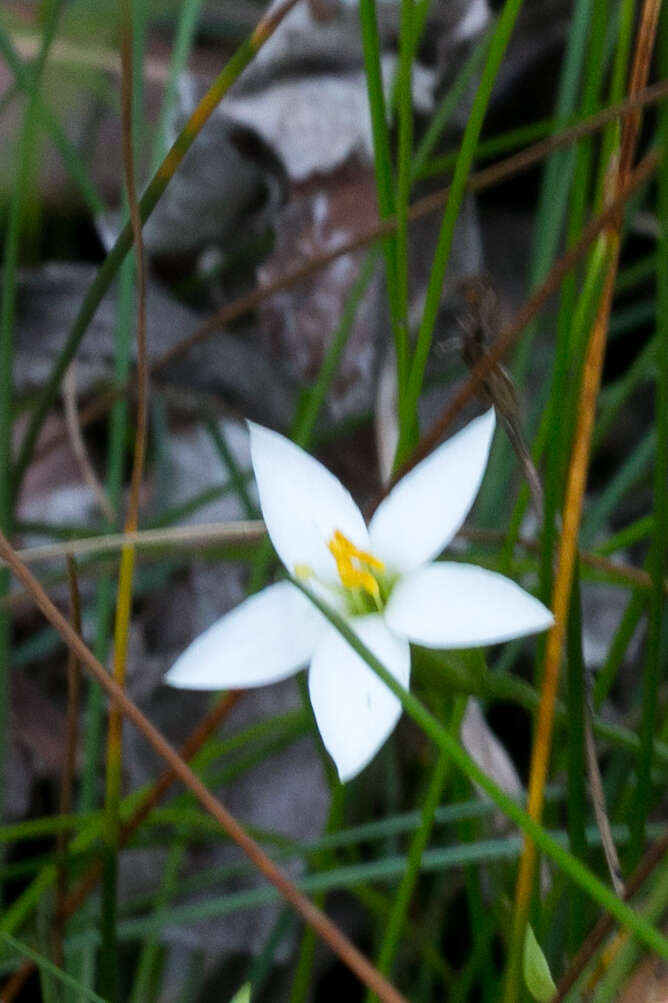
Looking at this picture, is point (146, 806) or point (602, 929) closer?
point (602, 929)

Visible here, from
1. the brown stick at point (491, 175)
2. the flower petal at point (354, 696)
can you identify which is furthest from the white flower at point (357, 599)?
the brown stick at point (491, 175)

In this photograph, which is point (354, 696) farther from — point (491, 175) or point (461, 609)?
point (491, 175)

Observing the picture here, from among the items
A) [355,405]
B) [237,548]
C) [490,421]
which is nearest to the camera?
[490,421]

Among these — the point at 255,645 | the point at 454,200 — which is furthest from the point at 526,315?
the point at 255,645

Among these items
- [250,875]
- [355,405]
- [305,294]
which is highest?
[305,294]

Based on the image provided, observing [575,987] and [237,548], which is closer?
[575,987]

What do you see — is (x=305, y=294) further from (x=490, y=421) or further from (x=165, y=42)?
(x=490, y=421)

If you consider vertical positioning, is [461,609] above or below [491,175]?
below

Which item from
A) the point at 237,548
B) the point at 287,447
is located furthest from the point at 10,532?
the point at 287,447
